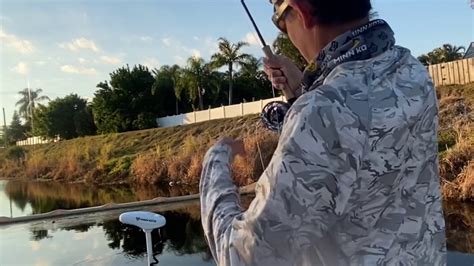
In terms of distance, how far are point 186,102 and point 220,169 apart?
4421cm

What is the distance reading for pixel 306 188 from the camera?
81cm

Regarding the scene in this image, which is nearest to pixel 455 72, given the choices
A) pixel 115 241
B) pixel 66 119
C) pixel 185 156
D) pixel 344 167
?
pixel 185 156

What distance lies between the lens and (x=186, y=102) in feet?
148

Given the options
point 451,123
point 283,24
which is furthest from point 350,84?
point 451,123

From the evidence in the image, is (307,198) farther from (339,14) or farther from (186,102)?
(186,102)

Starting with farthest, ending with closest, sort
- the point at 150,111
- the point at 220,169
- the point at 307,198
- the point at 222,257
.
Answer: the point at 150,111
the point at 220,169
the point at 222,257
the point at 307,198

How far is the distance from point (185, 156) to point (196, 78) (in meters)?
22.6

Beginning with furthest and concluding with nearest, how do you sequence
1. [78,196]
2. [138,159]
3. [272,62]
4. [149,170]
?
[138,159], [149,170], [78,196], [272,62]

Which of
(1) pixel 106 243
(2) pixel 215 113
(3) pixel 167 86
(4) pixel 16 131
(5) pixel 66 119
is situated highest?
(3) pixel 167 86

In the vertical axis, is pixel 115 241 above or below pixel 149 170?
below

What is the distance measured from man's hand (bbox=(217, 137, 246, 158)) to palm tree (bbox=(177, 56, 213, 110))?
130 feet

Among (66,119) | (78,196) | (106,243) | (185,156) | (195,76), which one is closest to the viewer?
(106,243)

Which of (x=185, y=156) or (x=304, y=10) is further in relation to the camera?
(x=185, y=156)

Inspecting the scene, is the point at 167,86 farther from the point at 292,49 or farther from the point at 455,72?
the point at 292,49
